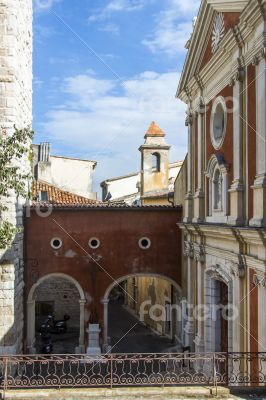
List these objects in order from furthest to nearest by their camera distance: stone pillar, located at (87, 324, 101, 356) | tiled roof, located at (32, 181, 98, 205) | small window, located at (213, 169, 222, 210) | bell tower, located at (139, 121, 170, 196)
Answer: bell tower, located at (139, 121, 170, 196), tiled roof, located at (32, 181, 98, 205), stone pillar, located at (87, 324, 101, 356), small window, located at (213, 169, 222, 210)

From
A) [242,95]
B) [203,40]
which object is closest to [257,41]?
[242,95]

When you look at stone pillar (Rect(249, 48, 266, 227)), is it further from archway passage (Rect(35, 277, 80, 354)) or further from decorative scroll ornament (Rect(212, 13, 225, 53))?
archway passage (Rect(35, 277, 80, 354))

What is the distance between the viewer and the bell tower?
101 feet

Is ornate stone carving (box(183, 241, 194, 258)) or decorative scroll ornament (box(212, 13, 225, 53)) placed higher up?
decorative scroll ornament (box(212, 13, 225, 53))

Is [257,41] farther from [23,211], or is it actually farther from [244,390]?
[23,211]

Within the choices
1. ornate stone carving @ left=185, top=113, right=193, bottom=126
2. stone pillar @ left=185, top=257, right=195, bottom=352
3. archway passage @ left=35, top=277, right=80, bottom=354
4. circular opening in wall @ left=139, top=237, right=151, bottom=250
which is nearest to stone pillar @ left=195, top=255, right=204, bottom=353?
stone pillar @ left=185, top=257, right=195, bottom=352

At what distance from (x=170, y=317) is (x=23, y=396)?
12.9 m

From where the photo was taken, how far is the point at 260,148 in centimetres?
1052

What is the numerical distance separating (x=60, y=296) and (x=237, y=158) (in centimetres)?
1610

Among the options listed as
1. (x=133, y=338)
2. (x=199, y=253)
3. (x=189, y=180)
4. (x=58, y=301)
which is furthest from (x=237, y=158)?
(x=58, y=301)

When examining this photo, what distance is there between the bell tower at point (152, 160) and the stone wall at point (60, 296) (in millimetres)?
8481

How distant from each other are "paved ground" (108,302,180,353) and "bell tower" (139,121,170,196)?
839 centimetres

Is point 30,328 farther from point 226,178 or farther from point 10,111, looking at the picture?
point 226,178

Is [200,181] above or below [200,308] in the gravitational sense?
above
